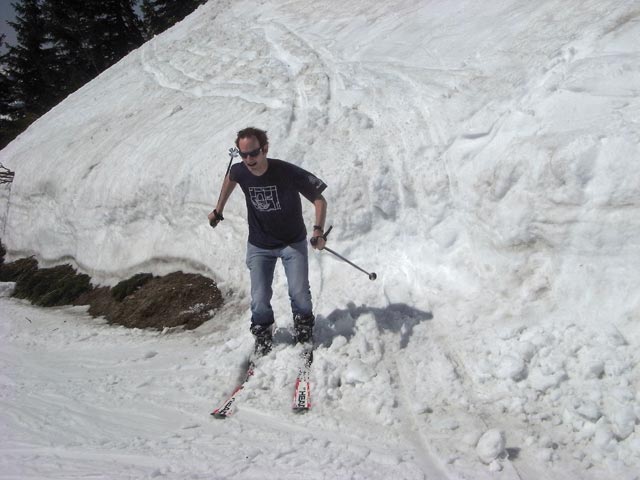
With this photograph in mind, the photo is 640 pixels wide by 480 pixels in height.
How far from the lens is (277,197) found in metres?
4.74

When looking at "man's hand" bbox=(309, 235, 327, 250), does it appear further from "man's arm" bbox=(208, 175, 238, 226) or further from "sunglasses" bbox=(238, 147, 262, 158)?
"man's arm" bbox=(208, 175, 238, 226)

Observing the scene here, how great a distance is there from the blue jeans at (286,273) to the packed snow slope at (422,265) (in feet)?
2.02

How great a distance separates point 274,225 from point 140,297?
4.67 m

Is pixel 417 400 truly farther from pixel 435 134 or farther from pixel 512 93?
pixel 512 93

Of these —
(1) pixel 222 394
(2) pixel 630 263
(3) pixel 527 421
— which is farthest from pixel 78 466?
(2) pixel 630 263

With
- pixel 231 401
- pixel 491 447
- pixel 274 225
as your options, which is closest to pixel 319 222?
pixel 274 225

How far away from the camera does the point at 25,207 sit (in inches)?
557

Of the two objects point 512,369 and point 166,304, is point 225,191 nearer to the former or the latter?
point 166,304

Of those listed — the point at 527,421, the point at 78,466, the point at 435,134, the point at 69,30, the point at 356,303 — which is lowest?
the point at 527,421

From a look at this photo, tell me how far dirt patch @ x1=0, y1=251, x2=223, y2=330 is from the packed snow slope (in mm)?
357

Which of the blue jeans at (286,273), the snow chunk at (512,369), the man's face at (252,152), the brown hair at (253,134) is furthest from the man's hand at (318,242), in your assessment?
the snow chunk at (512,369)

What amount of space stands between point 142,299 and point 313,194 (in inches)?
196

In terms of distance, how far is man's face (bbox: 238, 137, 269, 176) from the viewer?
14.2 ft

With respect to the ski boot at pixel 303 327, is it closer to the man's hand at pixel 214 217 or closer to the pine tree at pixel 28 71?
the man's hand at pixel 214 217
